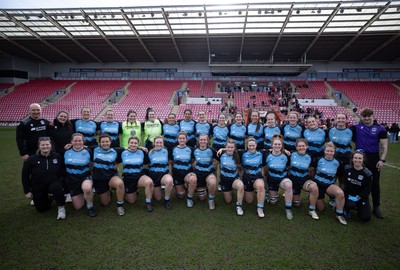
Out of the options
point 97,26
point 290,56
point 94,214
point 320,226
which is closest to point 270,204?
point 320,226

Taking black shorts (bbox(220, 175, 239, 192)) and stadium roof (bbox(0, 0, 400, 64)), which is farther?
stadium roof (bbox(0, 0, 400, 64))

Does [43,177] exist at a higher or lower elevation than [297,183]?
higher

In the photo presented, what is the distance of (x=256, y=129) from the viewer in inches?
212

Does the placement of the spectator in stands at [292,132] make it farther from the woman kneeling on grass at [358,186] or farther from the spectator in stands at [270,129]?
the woman kneeling on grass at [358,186]

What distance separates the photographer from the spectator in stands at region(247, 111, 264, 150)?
5.41 metres

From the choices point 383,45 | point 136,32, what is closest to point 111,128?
point 136,32

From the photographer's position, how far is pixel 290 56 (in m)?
24.1

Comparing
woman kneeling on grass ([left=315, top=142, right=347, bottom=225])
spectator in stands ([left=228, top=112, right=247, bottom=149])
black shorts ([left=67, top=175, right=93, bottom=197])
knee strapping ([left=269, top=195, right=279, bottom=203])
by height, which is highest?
spectator in stands ([left=228, top=112, right=247, bottom=149])

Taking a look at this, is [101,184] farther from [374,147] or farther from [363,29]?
[363,29]

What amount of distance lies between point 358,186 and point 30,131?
6.56 meters

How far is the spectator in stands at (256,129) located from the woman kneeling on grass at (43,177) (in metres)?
4.34

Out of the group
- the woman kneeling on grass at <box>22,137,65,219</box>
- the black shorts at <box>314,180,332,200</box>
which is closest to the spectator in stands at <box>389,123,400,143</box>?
the black shorts at <box>314,180,332,200</box>

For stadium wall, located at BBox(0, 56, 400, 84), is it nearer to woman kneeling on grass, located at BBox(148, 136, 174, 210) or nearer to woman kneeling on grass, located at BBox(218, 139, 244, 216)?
woman kneeling on grass, located at BBox(218, 139, 244, 216)

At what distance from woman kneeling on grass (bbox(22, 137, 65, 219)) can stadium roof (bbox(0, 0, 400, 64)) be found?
16.3 meters
